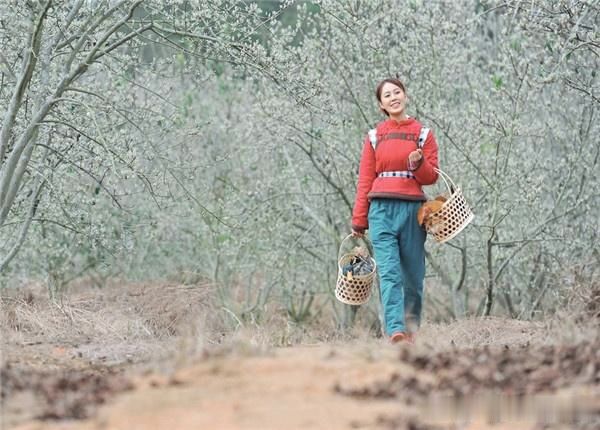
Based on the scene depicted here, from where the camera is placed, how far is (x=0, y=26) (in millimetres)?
9445

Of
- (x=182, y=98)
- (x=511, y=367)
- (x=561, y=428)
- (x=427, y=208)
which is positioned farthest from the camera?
(x=182, y=98)

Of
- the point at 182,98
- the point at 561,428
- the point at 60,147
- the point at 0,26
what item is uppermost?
the point at 182,98

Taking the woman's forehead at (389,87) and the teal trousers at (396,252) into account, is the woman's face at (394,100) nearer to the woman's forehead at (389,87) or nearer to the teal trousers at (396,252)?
the woman's forehead at (389,87)

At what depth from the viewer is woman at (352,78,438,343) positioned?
784 centimetres

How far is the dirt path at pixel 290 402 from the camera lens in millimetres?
4355

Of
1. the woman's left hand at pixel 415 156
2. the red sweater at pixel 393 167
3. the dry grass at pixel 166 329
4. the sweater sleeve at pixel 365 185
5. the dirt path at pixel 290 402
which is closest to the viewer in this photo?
the dirt path at pixel 290 402

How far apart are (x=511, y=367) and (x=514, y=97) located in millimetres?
6506

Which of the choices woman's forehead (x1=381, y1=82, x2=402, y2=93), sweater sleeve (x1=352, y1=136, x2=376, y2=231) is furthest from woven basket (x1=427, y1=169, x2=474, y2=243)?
woman's forehead (x1=381, y1=82, x2=402, y2=93)

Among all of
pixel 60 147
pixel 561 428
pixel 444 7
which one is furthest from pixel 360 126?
pixel 561 428

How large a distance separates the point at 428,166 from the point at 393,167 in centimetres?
25

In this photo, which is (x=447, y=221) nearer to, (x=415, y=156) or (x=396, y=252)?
(x=396, y=252)

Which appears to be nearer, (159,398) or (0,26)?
(159,398)

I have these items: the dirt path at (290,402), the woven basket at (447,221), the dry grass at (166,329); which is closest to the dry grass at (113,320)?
the dry grass at (166,329)

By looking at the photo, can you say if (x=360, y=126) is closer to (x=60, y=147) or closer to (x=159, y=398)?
(x=60, y=147)
